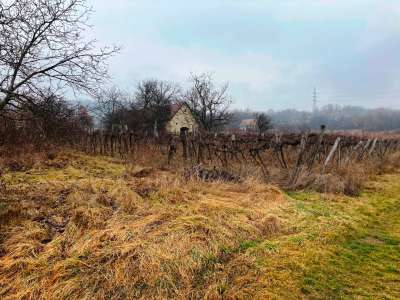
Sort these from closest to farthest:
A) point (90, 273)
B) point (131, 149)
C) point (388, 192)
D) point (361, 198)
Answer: point (90, 273) < point (361, 198) < point (388, 192) < point (131, 149)

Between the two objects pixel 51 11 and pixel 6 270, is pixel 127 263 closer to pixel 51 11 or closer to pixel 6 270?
pixel 6 270

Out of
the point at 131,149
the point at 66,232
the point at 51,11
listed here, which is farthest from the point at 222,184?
the point at 131,149

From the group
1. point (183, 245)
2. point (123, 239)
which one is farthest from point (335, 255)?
point (123, 239)

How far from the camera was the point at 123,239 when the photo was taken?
4.49 meters

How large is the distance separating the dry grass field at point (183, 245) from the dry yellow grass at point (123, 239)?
0.05 ft

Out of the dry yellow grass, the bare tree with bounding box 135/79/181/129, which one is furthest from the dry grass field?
the bare tree with bounding box 135/79/181/129

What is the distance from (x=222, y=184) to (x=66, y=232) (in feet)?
14.3

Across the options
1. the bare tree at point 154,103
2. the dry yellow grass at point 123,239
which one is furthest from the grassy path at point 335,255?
the bare tree at point 154,103

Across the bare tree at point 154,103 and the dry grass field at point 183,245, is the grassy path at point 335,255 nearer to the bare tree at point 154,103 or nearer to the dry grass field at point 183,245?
the dry grass field at point 183,245

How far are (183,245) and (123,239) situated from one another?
31.7 inches

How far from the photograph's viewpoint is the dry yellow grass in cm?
362

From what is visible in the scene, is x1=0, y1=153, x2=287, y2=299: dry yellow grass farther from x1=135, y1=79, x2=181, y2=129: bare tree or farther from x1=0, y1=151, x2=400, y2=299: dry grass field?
x1=135, y1=79, x2=181, y2=129: bare tree

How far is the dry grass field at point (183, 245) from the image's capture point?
369cm

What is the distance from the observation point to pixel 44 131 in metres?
5.63
